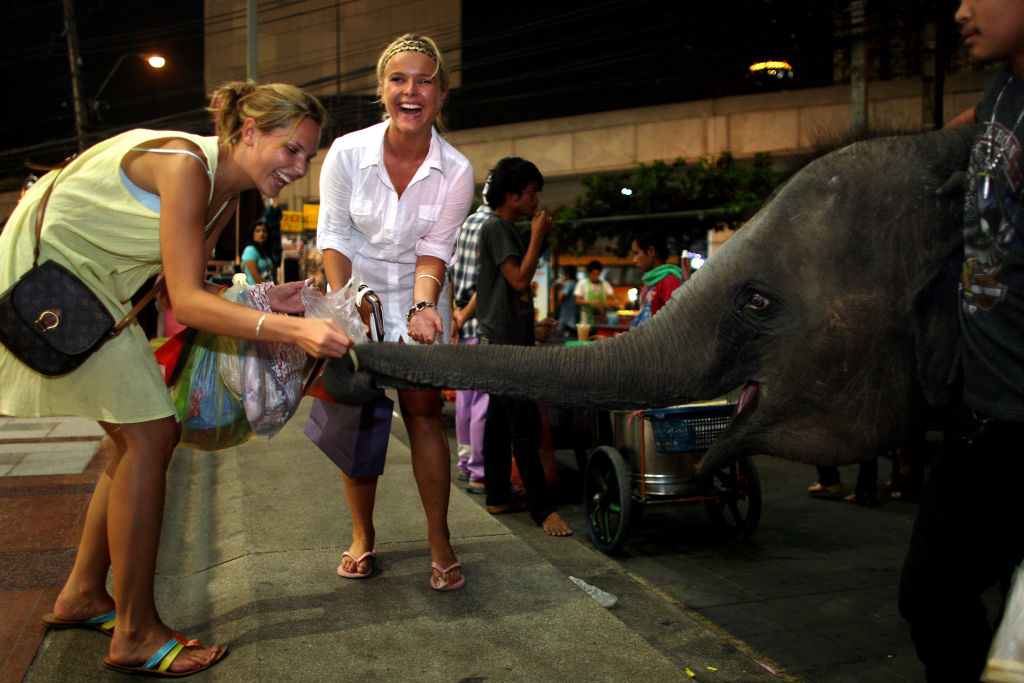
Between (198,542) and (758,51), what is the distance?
22.4m

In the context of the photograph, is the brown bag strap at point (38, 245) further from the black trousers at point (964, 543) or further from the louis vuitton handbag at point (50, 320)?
the black trousers at point (964, 543)

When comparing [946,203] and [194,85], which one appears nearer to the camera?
[946,203]

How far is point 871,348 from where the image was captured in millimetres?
1995

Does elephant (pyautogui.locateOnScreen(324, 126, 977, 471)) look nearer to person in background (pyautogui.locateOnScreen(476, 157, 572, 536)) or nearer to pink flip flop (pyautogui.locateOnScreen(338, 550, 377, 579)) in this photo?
pink flip flop (pyautogui.locateOnScreen(338, 550, 377, 579))

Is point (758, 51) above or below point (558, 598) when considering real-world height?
above

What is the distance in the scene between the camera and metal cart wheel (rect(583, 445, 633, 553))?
4730 mm

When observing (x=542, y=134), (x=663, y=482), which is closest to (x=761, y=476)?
(x=663, y=482)

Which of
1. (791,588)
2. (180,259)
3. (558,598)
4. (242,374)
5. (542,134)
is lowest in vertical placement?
(791,588)

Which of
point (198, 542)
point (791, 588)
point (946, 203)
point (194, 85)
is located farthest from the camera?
point (194, 85)

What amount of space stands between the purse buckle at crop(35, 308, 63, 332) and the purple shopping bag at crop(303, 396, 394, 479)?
1216 mm

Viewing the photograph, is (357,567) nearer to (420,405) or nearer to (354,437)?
(354,437)

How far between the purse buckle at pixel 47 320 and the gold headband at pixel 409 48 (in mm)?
1510

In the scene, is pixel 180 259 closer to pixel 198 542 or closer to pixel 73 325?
pixel 73 325

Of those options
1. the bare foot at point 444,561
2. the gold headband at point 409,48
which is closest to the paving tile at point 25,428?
the bare foot at point 444,561
